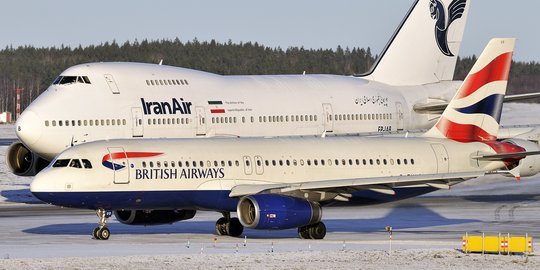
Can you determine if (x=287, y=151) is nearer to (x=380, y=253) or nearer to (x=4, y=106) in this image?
(x=380, y=253)

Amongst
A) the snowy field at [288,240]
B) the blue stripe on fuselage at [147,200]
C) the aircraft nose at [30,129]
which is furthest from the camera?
the aircraft nose at [30,129]

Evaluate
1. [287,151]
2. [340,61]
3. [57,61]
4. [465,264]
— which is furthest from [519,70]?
[465,264]

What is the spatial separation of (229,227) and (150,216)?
7.86 feet

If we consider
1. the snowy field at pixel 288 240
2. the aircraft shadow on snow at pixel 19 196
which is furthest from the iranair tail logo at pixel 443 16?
the aircraft shadow on snow at pixel 19 196

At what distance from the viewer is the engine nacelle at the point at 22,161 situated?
5497 centimetres

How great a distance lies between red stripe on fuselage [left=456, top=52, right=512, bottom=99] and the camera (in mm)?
43938

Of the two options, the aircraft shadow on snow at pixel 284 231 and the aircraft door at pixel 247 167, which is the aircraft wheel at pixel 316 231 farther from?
the aircraft door at pixel 247 167

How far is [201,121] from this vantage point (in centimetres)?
5338

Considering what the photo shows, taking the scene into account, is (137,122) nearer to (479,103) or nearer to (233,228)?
(233,228)

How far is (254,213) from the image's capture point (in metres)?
37.2

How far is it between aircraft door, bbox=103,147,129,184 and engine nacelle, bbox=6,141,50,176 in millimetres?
18024

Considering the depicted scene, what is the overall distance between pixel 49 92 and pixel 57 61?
348ft

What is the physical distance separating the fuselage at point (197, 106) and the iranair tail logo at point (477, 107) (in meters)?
9.19

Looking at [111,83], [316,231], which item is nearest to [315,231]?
[316,231]
